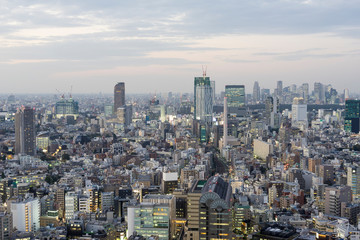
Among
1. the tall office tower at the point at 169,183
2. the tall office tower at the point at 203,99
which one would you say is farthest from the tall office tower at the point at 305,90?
the tall office tower at the point at 169,183

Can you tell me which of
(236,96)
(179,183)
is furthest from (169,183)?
(236,96)

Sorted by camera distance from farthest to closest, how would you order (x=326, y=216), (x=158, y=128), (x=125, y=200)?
(x=158, y=128), (x=125, y=200), (x=326, y=216)

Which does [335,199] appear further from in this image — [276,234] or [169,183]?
[169,183]

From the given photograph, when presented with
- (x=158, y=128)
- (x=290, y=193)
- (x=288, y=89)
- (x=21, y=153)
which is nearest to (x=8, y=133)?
(x=21, y=153)

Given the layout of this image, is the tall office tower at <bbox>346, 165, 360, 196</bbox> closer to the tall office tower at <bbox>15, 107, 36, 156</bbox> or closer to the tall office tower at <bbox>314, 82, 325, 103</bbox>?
the tall office tower at <bbox>15, 107, 36, 156</bbox>

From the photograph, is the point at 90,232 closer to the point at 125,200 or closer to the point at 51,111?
the point at 125,200

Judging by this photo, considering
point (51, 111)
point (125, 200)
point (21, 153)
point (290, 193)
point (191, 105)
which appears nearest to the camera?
point (125, 200)

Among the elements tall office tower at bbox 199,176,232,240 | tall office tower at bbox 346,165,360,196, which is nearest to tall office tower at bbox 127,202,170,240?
tall office tower at bbox 199,176,232,240
